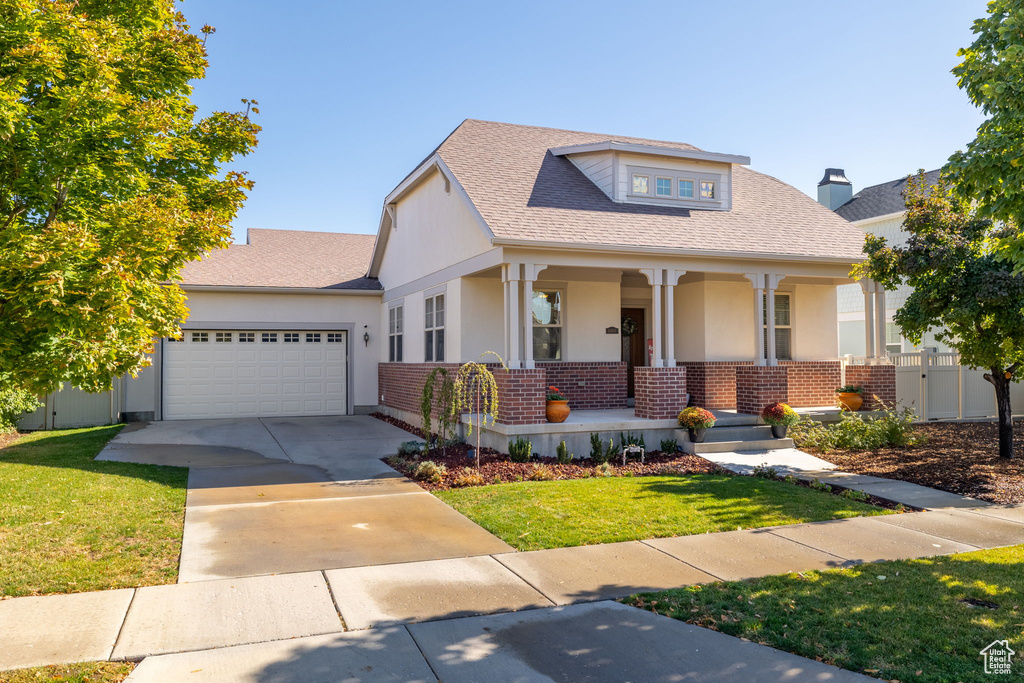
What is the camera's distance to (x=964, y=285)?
35.6ft

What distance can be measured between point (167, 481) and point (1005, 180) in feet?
34.7

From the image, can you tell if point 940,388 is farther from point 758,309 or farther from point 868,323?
point 758,309

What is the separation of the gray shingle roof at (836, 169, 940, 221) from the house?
8513 millimetres

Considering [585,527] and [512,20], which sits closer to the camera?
[585,527]

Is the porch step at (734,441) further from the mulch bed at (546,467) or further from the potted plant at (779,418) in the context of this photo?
the mulch bed at (546,467)

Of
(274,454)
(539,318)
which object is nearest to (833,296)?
(539,318)

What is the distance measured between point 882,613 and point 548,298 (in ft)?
34.0

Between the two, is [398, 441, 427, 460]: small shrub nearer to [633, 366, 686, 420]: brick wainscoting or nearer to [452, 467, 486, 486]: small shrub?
[452, 467, 486, 486]: small shrub

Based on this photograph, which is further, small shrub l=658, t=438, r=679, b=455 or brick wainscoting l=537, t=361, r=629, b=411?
brick wainscoting l=537, t=361, r=629, b=411

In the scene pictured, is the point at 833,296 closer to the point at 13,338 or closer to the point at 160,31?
the point at 160,31

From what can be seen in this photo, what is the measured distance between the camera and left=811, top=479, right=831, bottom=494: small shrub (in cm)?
934

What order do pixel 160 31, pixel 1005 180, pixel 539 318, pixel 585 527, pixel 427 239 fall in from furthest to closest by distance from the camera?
pixel 427 239 → pixel 539 318 → pixel 160 31 → pixel 585 527 → pixel 1005 180

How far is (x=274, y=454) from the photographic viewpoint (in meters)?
12.7

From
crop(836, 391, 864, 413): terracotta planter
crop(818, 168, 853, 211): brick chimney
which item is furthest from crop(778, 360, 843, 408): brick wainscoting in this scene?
crop(818, 168, 853, 211): brick chimney
